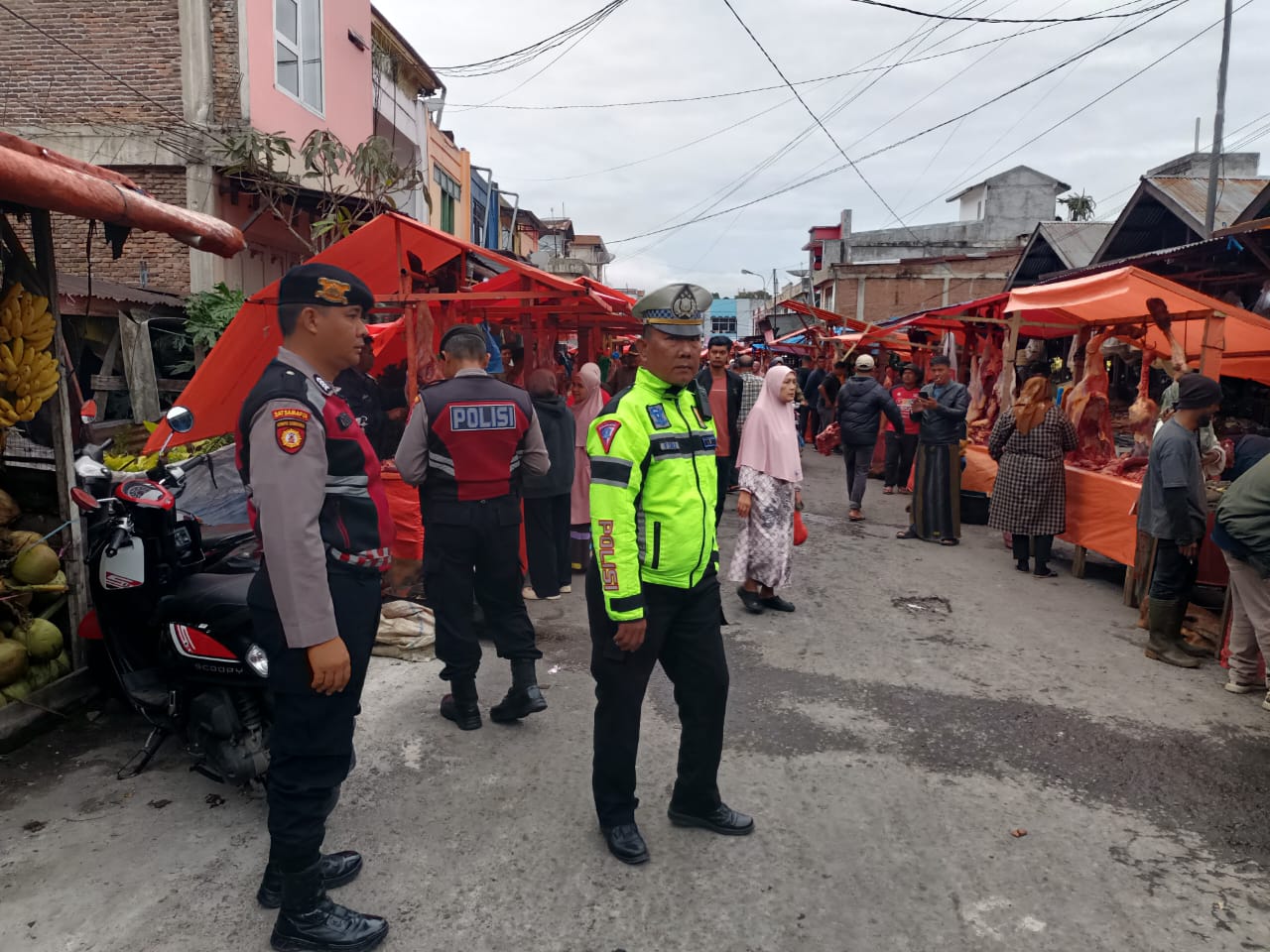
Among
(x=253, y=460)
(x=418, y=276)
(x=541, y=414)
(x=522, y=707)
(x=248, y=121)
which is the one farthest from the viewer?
(x=248, y=121)

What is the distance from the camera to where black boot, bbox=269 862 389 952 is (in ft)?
8.04

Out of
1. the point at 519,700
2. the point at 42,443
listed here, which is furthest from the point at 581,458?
the point at 42,443

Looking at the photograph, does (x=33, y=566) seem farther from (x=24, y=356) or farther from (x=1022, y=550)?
(x=1022, y=550)

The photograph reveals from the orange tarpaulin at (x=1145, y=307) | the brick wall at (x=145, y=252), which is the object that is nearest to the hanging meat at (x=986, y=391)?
the orange tarpaulin at (x=1145, y=307)

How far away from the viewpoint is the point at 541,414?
19.8 feet

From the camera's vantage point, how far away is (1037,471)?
7.30 meters

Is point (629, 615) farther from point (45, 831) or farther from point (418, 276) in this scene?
point (418, 276)

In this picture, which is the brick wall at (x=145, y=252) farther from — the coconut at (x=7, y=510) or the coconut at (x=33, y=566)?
the coconut at (x=33, y=566)

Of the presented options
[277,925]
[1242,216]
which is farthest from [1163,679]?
[1242,216]

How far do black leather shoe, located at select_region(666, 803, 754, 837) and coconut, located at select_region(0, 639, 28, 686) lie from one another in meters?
3.17

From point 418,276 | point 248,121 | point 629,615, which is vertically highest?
point 248,121

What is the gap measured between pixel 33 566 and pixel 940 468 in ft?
25.7

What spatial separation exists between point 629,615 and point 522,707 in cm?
163

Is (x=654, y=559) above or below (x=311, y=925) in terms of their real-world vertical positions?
above
